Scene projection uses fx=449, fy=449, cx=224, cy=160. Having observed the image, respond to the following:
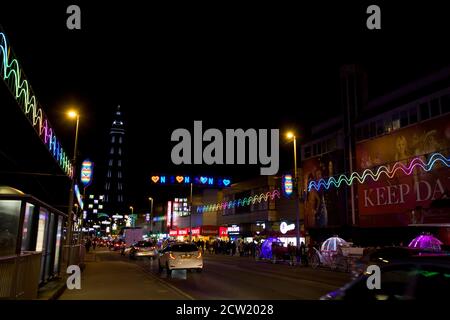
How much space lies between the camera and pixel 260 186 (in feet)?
176

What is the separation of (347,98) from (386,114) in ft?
17.8

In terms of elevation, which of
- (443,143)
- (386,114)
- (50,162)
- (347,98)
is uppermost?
(347,98)

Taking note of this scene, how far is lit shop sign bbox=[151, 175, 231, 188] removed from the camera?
62447 millimetres

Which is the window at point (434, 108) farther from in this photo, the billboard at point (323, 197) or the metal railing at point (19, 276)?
the metal railing at point (19, 276)

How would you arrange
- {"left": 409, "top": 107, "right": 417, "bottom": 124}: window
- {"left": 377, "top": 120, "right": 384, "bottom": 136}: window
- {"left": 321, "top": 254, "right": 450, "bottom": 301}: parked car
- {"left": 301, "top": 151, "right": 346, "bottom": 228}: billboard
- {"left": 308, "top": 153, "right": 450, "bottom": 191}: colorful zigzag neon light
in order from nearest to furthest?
{"left": 321, "top": 254, "right": 450, "bottom": 301}: parked car, {"left": 308, "top": 153, "right": 450, "bottom": 191}: colorful zigzag neon light, {"left": 409, "top": 107, "right": 417, "bottom": 124}: window, {"left": 377, "top": 120, "right": 384, "bottom": 136}: window, {"left": 301, "top": 151, "right": 346, "bottom": 228}: billboard

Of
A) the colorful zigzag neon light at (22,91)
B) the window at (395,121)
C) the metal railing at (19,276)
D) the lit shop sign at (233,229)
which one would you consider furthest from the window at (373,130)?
the lit shop sign at (233,229)

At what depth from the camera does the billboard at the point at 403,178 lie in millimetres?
26891

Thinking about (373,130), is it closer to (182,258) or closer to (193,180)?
(182,258)

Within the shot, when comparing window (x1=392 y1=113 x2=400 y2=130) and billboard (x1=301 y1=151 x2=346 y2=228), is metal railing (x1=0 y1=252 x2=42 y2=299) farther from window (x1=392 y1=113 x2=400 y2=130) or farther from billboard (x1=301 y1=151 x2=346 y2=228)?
billboard (x1=301 y1=151 x2=346 y2=228)

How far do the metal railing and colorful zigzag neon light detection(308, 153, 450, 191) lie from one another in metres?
22.8

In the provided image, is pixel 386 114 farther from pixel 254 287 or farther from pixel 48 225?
pixel 48 225

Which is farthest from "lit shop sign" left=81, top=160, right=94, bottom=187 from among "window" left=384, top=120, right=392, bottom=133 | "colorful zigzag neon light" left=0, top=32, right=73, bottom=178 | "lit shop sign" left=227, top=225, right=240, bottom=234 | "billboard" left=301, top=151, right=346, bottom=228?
"lit shop sign" left=227, top=225, right=240, bottom=234

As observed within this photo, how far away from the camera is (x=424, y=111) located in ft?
94.7
